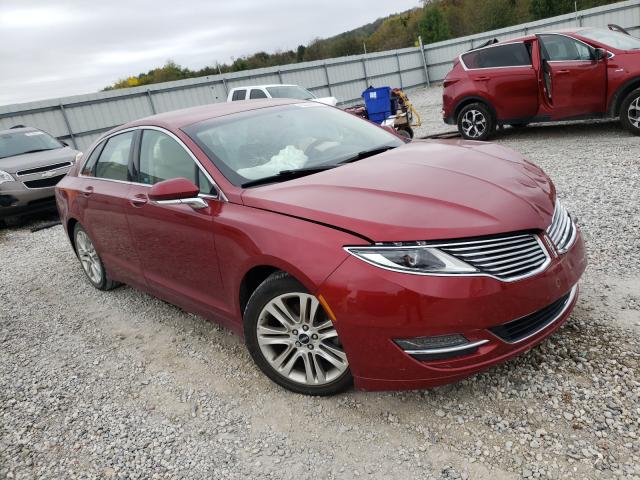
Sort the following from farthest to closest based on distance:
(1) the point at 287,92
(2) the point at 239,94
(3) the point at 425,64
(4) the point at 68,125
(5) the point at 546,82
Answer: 1. (3) the point at 425,64
2. (4) the point at 68,125
3. (2) the point at 239,94
4. (1) the point at 287,92
5. (5) the point at 546,82

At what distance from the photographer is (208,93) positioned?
18828 millimetres

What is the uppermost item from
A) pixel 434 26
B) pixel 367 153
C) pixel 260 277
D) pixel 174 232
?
pixel 434 26

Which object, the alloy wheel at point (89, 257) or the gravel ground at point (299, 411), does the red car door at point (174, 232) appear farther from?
the alloy wheel at point (89, 257)

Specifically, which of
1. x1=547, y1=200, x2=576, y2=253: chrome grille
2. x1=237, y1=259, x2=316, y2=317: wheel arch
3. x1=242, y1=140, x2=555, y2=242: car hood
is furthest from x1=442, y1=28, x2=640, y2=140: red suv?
x1=237, y1=259, x2=316, y2=317: wheel arch

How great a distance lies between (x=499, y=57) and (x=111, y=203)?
24.8 ft

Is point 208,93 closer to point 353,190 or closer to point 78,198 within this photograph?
point 78,198

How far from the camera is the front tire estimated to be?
249cm

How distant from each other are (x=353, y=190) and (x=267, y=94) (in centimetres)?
1188

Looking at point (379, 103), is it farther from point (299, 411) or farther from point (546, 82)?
point (299, 411)

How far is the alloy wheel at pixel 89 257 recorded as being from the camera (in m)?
4.71

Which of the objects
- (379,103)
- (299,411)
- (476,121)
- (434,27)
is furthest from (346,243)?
(434,27)

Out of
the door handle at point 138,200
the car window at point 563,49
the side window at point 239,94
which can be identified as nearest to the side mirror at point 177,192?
the door handle at point 138,200

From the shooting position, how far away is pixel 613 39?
7695 millimetres

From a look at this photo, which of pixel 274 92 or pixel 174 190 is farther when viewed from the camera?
pixel 274 92
